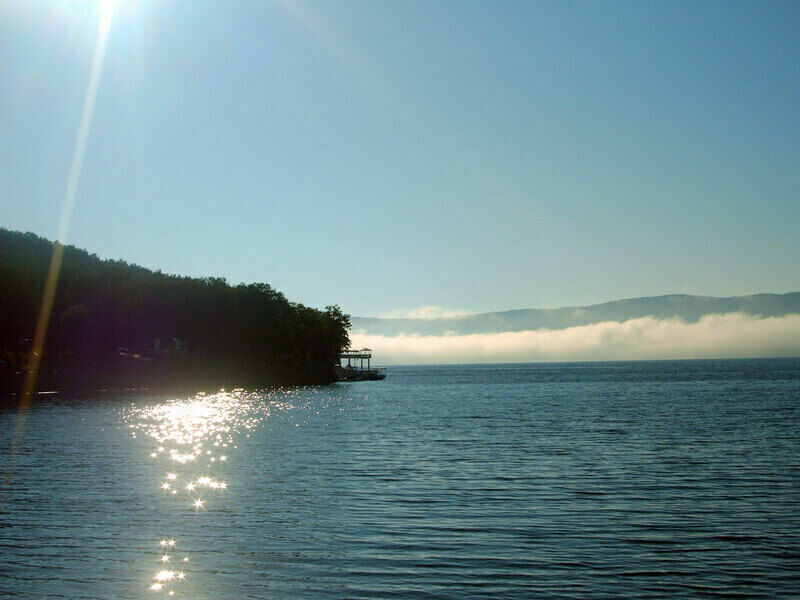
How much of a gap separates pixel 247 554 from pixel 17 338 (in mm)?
109786

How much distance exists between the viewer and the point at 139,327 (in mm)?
132250

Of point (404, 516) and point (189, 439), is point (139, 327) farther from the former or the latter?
point (404, 516)

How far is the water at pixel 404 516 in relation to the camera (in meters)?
17.4

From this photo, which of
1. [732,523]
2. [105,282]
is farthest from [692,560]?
[105,282]

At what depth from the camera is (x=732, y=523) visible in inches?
920

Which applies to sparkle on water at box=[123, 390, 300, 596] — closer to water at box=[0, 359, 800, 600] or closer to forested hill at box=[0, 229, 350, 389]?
water at box=[0, 359, 800, 600]

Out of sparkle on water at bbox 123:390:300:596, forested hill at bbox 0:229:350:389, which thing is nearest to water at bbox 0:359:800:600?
sparkle on water at bbox 123:390:300:596

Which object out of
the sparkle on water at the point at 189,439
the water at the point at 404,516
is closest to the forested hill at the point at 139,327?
the sparkle on water at the point at 189,439

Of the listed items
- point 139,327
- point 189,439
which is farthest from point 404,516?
point 139,327

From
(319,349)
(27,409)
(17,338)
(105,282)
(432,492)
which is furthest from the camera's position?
(319,349)

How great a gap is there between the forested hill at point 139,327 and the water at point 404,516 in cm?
7265

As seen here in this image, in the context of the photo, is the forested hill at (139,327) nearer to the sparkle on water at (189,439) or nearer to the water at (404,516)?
the sparkle on water at (189,439)

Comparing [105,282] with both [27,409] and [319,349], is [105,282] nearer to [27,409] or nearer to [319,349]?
[27,409]

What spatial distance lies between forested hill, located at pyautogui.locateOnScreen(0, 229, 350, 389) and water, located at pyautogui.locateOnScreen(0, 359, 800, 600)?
72.6 metres
